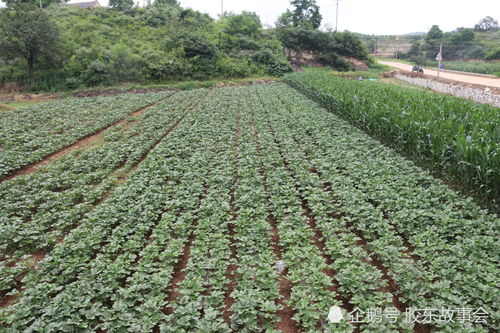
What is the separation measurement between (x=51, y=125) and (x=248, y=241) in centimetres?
1412

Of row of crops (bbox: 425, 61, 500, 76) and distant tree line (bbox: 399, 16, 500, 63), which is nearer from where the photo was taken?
Answer: row of crops (bbox: 425, 61, 500, 76)

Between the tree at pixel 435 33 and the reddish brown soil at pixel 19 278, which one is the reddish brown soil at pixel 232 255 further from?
the tree at pixel 435 33

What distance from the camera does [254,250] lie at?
16.6 ft

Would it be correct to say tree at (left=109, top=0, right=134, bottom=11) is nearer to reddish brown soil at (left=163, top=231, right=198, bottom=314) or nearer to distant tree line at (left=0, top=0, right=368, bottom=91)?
distant tree line at (left=0, top=0, right=368, bottom=91)

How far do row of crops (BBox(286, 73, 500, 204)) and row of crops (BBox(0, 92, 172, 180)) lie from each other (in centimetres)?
1163

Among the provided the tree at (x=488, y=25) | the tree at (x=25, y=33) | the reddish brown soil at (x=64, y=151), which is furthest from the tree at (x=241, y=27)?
the tree at (x=488, y=25)

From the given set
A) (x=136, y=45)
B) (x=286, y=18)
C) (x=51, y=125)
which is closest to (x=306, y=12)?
(x=286, y=18)

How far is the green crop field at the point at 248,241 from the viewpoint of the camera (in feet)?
12.2

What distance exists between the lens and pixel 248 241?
518cm

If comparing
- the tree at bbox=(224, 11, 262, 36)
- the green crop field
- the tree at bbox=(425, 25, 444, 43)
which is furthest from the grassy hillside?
the tree at bbox=(425, 25, 444, 43)

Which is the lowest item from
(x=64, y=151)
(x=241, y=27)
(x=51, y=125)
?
(x=64, y=151)

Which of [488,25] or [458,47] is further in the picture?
[488,25]

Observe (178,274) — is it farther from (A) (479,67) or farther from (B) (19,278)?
(A) (479,67)

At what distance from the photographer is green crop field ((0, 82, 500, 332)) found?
12.2ft
